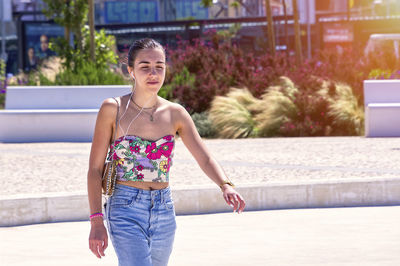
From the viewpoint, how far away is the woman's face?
3.78 meters

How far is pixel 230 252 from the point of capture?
6898mm

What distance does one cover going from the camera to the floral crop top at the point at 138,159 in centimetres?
375

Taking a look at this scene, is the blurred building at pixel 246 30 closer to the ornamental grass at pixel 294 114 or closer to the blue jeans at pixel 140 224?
the ornamental grass at pixel 294 114

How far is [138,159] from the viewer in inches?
148

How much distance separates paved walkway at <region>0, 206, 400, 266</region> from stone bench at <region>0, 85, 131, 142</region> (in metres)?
8.67

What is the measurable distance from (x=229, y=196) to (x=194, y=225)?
461cm

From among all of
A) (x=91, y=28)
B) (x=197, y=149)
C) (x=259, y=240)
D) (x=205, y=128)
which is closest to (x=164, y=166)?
(x=197, y=149)

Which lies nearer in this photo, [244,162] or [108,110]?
[108,110]

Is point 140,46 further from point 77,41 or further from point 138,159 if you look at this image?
point 77,41

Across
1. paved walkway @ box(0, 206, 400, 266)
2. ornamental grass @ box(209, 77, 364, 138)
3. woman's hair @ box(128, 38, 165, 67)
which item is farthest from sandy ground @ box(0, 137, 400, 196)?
woman's hair @ box(128, 38, 165, 67)

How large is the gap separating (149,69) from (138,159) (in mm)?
370

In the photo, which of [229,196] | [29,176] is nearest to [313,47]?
[29,176]

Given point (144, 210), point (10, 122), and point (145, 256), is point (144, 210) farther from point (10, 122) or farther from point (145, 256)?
point (10, 122)

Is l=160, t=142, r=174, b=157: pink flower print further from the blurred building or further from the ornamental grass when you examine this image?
the blurred building
